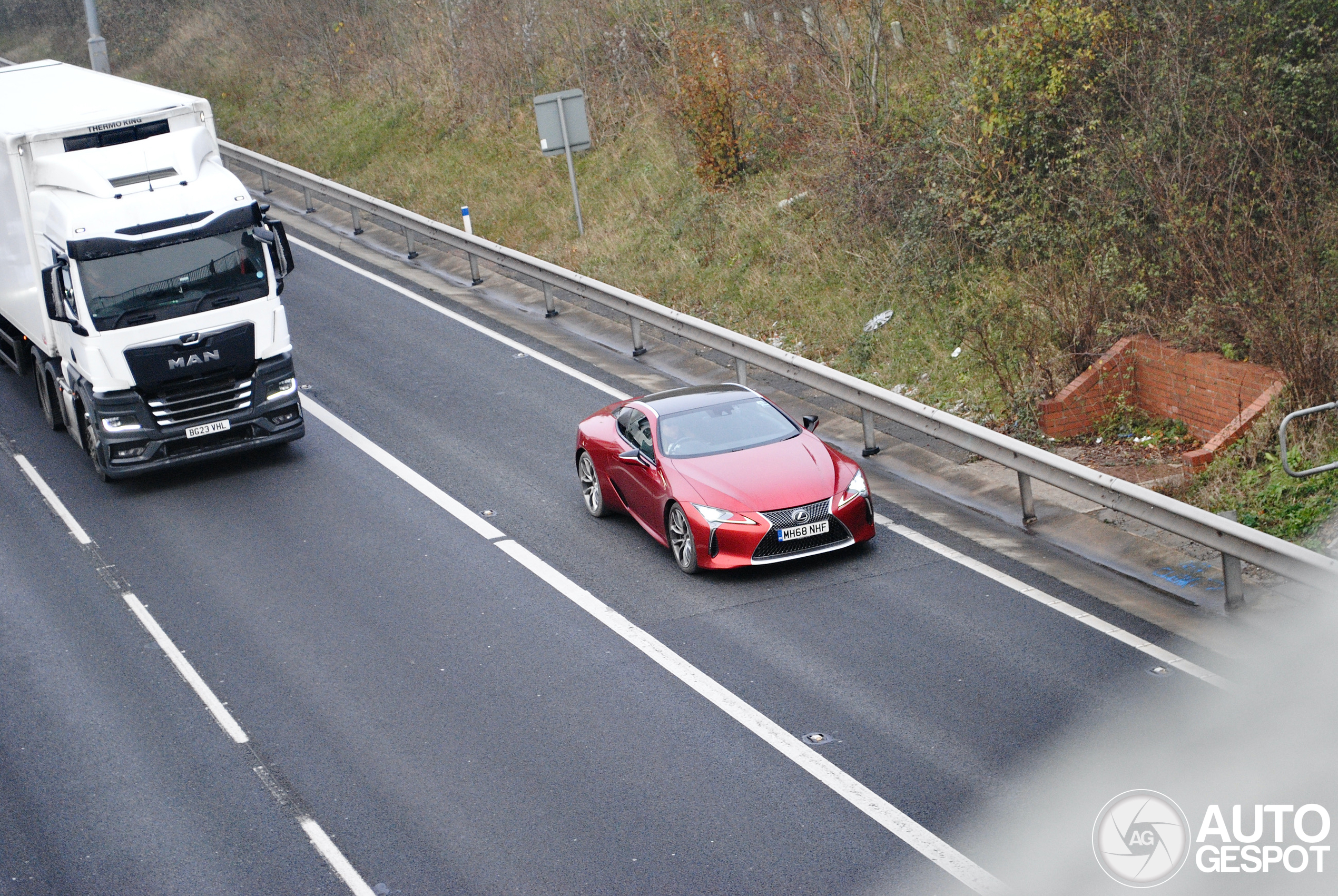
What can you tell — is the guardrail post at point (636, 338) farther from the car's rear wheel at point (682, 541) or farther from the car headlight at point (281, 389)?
the car's rear wheel at point (682, 541)

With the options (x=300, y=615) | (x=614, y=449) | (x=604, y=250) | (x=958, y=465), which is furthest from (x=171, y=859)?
(x=604, y=250)

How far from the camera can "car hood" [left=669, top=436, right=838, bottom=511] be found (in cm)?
1191

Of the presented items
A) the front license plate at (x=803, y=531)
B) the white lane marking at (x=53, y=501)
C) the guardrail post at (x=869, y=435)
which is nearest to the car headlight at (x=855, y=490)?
the front license plate at (x=803, y=531)

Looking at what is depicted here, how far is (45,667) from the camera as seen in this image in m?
11.4

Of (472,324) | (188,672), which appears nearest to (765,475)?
(188,672)

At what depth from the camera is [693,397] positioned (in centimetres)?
1356

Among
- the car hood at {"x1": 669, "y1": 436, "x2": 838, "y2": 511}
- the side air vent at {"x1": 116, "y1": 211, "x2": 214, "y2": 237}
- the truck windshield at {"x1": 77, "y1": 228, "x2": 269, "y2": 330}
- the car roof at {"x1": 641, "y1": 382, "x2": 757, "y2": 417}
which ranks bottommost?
the car hood at {"x1": 669, "y1": 436, "x2": 838, "y2": 511}

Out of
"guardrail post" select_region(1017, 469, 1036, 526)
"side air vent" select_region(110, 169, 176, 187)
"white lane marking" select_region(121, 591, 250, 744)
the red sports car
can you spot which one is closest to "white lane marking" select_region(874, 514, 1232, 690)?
the red sports car

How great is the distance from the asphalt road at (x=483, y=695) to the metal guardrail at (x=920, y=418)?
888mm

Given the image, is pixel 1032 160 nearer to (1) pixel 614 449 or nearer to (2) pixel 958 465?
(2) pixel 958 465

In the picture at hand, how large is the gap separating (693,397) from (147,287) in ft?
19.8

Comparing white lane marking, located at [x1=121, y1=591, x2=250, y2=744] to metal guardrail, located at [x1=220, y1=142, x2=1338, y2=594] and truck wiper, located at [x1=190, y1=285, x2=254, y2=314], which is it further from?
metal guardrail, located at [x1=220, y1=142, x2=1338, y2=594]

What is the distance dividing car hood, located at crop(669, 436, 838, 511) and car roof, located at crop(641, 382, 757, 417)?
0.85 meters

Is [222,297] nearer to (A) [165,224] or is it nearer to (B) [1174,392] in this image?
(A) [165,224]
